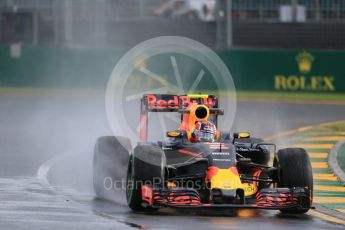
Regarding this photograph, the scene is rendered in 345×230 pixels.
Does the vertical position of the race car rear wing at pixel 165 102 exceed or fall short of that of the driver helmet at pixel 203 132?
it exceeds it

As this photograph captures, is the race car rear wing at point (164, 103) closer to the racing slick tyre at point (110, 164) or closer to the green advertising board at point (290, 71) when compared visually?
the racing slick tyre at point (110, 164)

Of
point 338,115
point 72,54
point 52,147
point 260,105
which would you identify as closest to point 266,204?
point 52,147

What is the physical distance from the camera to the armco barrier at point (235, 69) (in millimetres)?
40281

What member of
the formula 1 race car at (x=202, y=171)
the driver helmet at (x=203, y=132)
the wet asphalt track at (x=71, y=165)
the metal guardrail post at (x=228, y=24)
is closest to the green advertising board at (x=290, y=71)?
the metal guardrail post at (x=228, y=24)

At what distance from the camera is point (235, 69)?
40.7 meters

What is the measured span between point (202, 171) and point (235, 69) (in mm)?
27192

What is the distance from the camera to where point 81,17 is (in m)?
43.4

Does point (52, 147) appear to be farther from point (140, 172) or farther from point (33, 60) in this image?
point (33, 60)

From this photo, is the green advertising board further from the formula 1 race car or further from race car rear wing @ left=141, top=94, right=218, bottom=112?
race car rear wing @ left=141, top=94, right=218, bottom=112

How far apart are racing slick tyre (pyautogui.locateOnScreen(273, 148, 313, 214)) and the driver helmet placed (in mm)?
993

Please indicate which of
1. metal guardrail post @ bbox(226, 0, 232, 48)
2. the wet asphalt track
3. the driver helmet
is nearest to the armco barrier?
metal guardrail post @ bbox(226, 0, 232, 48)

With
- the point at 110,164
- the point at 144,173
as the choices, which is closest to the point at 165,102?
the point at 110,164

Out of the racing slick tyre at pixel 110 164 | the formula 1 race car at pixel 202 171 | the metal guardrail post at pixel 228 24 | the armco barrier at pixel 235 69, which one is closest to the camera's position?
the formula 1 race car at pixel 202 171

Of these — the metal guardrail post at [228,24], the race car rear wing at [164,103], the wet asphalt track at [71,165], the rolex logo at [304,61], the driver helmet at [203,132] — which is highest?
the metal guardrail post at [228,24]
